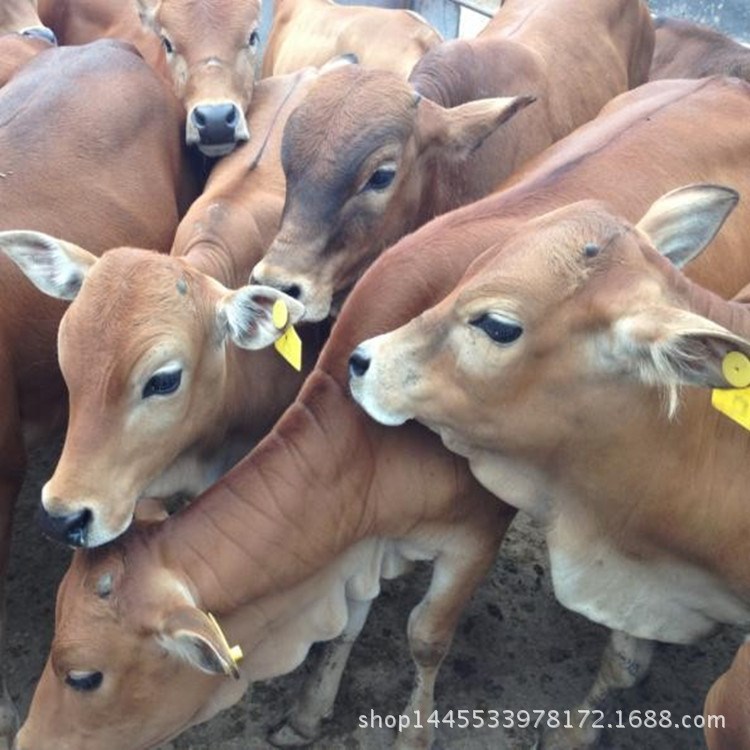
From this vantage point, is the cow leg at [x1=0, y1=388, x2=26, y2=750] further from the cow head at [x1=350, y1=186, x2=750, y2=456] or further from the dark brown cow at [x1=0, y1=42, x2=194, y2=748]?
the cow head at [x1=350, y1=186, x2=750, y2=456]

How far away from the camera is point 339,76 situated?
3.86 metres

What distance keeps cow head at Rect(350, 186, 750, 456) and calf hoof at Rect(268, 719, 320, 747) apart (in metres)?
1.47

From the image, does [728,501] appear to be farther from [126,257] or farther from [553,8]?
[553,8]

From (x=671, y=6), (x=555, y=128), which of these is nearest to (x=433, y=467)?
(x=555, y=128)

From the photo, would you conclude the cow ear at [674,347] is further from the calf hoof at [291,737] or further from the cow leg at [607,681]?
the calf hoof at [291,737]

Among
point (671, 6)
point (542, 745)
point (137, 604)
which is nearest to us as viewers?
point (137, 604)

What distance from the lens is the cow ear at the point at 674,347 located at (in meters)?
2.45

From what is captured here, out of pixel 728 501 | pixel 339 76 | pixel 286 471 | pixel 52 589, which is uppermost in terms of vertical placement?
pixel 339 76

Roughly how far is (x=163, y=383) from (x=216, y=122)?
187cm

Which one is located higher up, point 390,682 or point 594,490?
point 594,490

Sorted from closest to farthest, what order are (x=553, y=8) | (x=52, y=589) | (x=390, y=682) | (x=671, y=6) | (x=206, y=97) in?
(x=390, y=682) → (x=52, y=589) → (x=206, y=97) → (x=553, y=8) → (x=671, y=6)

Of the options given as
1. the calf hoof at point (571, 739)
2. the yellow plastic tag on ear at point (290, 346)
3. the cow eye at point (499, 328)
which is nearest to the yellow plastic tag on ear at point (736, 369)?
the cow eye at point (499, 328)

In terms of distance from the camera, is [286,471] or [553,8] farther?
[553,8]

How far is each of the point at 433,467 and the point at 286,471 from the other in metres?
0.48
